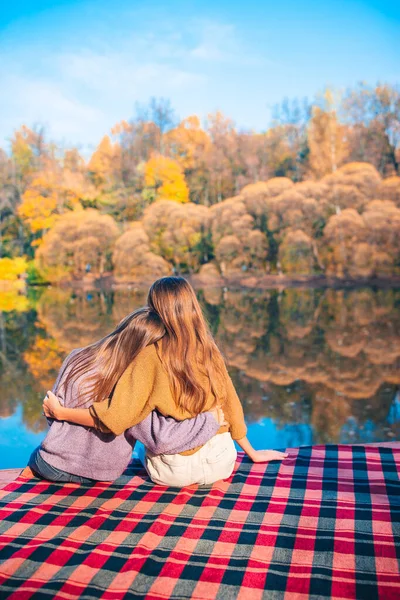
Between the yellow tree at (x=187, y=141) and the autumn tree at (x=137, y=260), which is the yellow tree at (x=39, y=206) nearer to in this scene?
the autumn tree at (x=137, y=260)

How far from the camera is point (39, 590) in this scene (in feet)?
4.20

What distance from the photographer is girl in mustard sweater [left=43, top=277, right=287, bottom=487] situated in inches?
67.1

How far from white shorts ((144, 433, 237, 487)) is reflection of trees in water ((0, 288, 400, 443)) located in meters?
1.08

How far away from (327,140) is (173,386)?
67.5 ft

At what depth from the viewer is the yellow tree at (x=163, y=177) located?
21656 millimetres

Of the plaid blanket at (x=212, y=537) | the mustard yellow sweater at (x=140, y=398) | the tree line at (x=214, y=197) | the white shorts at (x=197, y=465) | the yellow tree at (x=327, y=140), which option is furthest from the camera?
the yellow tree at (x=327, y=140)

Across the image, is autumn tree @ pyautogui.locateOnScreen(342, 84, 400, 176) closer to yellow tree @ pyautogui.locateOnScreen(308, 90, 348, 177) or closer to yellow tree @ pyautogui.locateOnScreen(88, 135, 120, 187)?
yellow tree @ pyautogui.locateOnScreen(308, 90, 348, 177)

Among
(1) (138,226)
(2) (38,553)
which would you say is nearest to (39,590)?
(2) (38,553)

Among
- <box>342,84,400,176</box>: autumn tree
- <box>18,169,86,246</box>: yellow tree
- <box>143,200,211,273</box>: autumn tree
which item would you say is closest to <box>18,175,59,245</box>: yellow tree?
<box>18,169,86,246</box>: yellow tree

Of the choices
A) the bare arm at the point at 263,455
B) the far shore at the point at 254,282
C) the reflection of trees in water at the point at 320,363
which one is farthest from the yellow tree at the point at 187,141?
the bare arm at the point at 263,455

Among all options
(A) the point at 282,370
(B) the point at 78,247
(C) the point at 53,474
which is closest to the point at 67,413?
(C) the point at 53,474

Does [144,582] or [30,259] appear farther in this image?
[30,259]

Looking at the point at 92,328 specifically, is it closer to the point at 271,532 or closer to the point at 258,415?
the point at 258,415

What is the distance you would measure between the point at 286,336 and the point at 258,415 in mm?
3205
